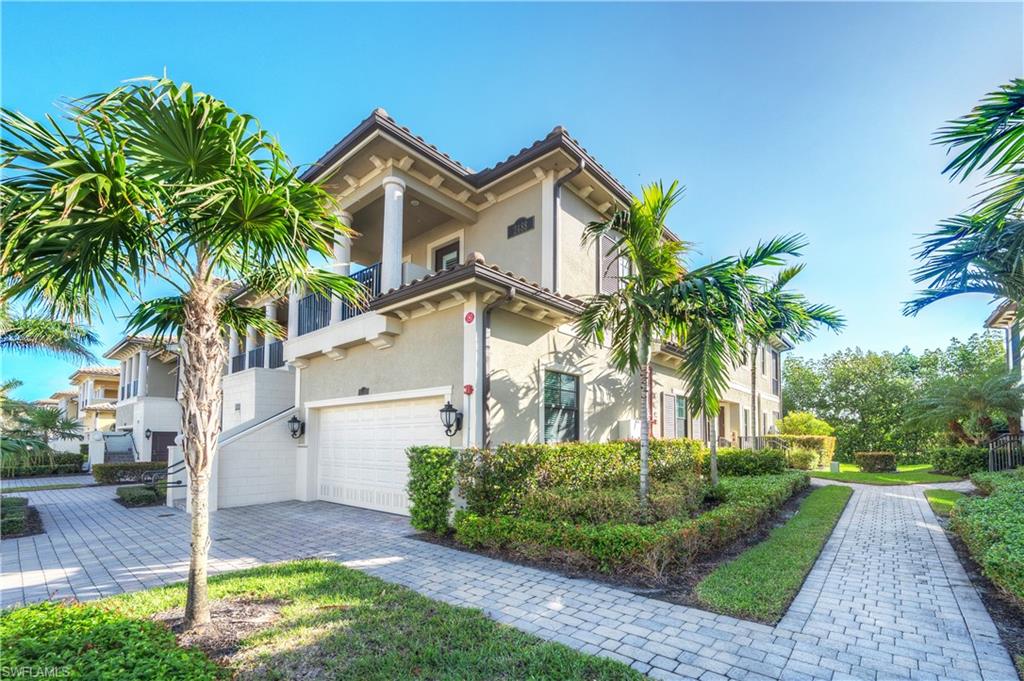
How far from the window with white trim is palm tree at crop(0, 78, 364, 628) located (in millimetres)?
6300

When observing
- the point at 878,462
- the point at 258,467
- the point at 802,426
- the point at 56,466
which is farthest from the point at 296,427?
the point at 878,462

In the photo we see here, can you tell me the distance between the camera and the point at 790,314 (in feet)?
43.2

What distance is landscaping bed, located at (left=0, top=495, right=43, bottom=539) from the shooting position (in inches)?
351

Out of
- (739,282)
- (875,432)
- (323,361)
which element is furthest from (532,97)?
(875,432)

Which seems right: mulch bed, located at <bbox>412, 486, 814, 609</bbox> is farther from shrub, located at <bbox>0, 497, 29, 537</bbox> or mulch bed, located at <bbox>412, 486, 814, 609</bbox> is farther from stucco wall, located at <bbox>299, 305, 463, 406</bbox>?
shrub, located at <bbox>0, 497, 29, 537</bbox>

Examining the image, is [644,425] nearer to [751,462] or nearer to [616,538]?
[616,538]

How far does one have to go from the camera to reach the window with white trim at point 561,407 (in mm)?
10250

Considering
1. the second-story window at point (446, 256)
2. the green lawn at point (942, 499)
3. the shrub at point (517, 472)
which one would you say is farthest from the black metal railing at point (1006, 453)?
the second-story window at point (446, 256)

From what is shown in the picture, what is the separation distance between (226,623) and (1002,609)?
7.78 meters

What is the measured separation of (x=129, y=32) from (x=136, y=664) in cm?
876

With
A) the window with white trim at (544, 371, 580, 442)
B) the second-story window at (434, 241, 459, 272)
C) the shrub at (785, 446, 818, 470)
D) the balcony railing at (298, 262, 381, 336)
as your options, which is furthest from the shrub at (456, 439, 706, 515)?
the shrub at (785, 446, 818, 470)

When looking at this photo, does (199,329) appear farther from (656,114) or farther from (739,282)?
(656,114)

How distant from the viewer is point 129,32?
290 inches

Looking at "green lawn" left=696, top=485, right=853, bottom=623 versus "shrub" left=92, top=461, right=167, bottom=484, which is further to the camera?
"shrub" left=92, top=461, right=167, bottom=484
